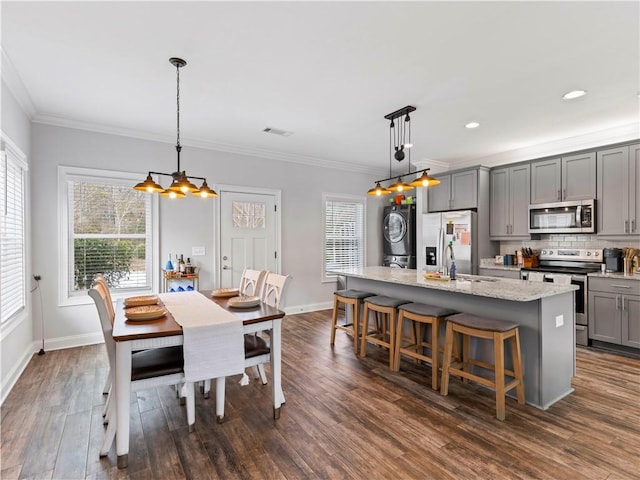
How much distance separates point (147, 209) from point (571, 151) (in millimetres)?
5703

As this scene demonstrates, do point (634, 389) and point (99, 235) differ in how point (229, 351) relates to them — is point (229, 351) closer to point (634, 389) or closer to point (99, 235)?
point (99, 235)

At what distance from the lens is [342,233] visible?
6.33m

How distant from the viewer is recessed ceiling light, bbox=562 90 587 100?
3.23 meters

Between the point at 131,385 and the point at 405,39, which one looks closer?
the point at 131,385

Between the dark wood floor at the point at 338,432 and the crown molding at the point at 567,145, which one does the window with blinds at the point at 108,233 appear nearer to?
the dark wood floor at the point at 338,432

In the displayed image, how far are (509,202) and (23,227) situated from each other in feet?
20.1

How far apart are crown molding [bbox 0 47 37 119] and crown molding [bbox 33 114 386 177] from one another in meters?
0.25

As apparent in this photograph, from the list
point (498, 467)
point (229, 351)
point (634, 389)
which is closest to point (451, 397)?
point (498, 467)

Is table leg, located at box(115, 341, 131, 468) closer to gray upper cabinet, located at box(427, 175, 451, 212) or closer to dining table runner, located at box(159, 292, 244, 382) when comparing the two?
dining table runner, located at box(159, 292, 244, 382)

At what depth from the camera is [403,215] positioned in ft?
20.4

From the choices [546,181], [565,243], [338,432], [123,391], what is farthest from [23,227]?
[565,243]

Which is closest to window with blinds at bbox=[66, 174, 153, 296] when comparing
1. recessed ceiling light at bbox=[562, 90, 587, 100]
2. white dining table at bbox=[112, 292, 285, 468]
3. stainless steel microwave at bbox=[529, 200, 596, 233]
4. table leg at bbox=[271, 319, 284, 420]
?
white dining table at bbox=[112, 292, 285, 468]

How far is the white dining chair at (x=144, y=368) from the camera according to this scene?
6.54 ft

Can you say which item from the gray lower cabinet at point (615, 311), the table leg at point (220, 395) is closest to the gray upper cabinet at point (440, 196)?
the gray lower cabinet at point (615, 311)
